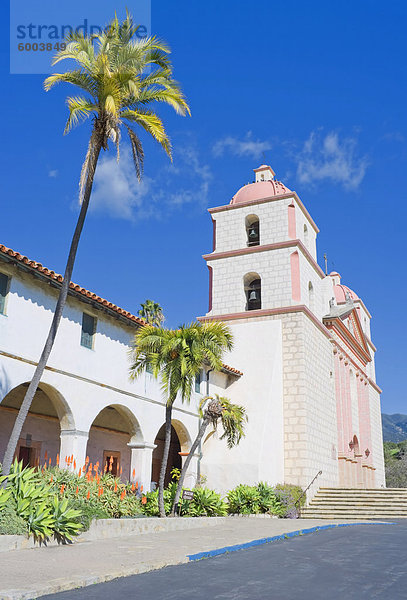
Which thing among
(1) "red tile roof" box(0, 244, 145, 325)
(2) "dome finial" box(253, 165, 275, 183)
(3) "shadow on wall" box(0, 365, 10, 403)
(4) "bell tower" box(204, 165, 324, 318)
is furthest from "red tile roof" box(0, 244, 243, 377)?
(2) "dome finial" box(253, 165, 275, 183)

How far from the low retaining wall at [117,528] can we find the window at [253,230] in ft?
53.8

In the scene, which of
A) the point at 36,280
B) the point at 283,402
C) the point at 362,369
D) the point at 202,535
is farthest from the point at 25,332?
the point at 362,369

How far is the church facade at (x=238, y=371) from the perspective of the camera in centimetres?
1557

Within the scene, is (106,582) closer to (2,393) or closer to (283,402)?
(2,393)

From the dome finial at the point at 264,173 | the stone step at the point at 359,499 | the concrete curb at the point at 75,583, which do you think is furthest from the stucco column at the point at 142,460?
the dome finial at the point at 264,173

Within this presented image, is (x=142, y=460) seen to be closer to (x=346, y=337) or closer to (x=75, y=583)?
(x=75, y=583)

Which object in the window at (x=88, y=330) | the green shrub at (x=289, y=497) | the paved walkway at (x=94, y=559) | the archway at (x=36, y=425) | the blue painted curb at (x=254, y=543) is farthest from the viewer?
the green shrub at (x=289, y=497)

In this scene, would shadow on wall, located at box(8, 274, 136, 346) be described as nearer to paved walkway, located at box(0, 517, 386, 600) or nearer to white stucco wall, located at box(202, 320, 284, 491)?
paved walkway, located at box(0, 517, 386, 600)

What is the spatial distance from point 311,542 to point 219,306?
56.0 feet

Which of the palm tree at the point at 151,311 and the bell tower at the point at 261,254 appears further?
the palm tree at the point at 151,311

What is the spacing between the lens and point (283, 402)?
2570cm

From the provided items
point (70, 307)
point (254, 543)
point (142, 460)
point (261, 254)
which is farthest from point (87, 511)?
point (261, 254)

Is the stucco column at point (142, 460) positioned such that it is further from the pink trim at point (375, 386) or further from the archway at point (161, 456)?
the pink trim at point (375, 386)

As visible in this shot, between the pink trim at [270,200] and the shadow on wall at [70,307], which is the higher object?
the pink trim at [270,200]
